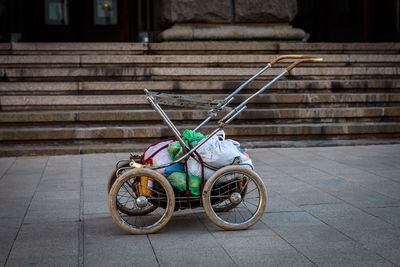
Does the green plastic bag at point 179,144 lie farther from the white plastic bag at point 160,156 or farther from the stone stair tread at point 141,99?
the stone stair tread at point 141,99

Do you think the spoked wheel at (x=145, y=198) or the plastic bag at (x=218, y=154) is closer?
the spoked wheel at (x=145, y=198)

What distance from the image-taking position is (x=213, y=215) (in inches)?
234

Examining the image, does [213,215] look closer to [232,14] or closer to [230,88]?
[230,88]

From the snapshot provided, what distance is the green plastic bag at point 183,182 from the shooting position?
6.03 meters

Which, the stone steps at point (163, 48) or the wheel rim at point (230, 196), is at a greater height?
the stone steps at point (163, 48)

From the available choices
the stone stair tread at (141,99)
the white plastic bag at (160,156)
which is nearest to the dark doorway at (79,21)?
the stone stair tread at (141,99)

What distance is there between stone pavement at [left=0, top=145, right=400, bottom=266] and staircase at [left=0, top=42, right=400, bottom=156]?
73.3 inches

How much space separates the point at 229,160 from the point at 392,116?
6.94 metres

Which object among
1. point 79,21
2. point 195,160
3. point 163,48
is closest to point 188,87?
point 163,48

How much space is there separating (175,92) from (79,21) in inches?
274

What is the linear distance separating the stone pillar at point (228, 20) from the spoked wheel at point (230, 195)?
7.73 m

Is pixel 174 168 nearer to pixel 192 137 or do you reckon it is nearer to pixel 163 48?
pixel 192 137

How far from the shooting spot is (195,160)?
610 centimetres

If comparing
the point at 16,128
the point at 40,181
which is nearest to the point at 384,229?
the point at 40,181
